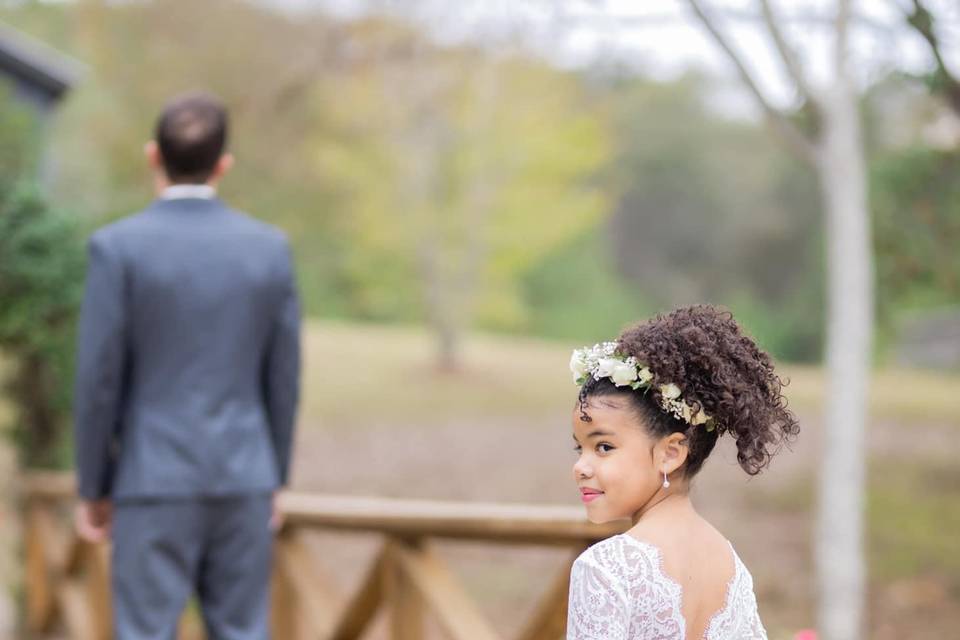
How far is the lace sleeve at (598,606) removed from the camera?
4.98 feet

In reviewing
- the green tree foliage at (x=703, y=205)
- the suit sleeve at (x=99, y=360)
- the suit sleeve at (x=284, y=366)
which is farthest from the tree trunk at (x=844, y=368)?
the green tree foliage at (x=703, y=205)

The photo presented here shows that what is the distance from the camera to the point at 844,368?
6289 mm

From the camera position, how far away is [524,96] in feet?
63.6

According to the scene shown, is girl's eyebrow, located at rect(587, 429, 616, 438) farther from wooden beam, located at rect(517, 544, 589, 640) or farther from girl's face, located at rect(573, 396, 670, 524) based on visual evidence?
wooden beam, located at rect(517, 544, 589, 640)

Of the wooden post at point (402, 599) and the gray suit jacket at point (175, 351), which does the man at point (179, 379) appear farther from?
the wooden post at point (402, 599)

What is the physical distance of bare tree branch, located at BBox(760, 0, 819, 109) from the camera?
18.9 ft

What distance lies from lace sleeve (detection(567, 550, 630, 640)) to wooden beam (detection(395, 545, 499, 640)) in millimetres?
1247

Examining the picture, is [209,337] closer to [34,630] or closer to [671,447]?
[671,447]

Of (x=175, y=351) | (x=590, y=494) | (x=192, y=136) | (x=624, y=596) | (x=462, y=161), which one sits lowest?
(x=624, y=596)

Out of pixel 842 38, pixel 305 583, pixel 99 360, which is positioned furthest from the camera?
pixel 842 38

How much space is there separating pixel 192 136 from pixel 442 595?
1.28 metres

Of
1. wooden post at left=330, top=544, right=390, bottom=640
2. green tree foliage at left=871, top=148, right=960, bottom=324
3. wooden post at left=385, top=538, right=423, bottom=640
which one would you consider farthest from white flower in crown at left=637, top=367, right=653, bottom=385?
green tree foliage at left=871, top=148, right=960, bottom=324

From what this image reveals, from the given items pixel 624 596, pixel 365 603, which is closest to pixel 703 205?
pixel 365 603

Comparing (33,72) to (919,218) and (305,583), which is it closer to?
(919,218)
